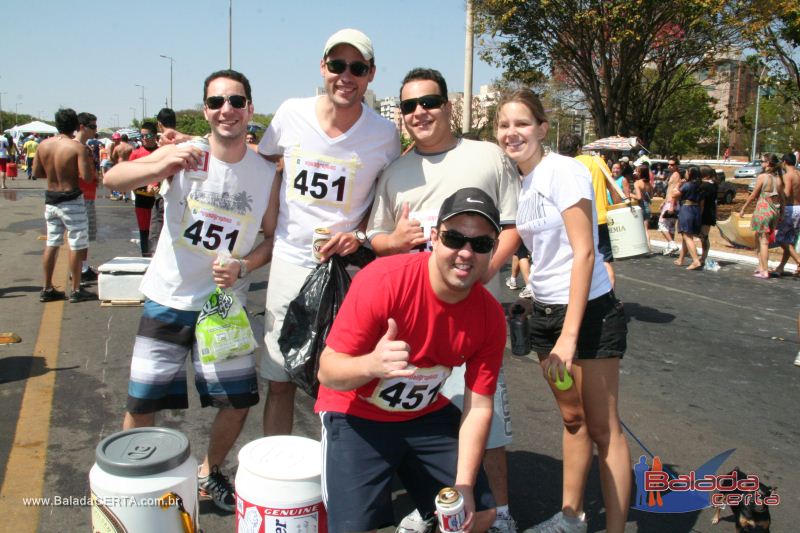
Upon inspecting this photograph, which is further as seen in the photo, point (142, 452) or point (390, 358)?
point (142, 452)

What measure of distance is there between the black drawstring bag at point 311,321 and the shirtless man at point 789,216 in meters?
10.2

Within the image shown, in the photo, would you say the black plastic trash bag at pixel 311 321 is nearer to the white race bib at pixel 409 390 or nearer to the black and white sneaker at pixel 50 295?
the white race bib at pixel 409 390

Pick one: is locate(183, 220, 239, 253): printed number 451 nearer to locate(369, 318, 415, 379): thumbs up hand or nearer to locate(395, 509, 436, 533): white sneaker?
locate(369, 318, 415, 379): thumbs up hand

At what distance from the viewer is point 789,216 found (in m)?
10.9

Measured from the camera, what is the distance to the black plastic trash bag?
2.98 metres

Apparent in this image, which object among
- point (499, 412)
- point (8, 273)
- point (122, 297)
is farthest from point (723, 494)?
point (8, 273)

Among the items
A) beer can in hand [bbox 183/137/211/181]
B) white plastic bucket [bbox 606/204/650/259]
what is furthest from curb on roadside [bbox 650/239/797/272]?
beer can in hand [bbox 183/137/211/181]

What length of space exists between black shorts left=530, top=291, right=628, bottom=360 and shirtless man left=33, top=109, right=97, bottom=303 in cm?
620

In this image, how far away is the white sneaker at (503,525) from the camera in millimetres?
3011

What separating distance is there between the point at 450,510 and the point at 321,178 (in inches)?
66.9

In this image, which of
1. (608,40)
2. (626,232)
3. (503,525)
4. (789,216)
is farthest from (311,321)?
(608,40)

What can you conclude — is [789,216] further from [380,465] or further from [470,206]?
[380,465]

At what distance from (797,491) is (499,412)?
6.45ft

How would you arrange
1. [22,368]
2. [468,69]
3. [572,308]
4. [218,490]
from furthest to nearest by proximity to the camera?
1. [468,69]
2. [22,368]
3. [218,490]
4. [572,308]
